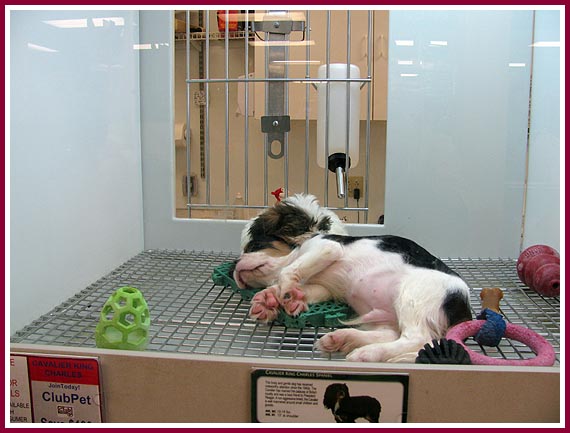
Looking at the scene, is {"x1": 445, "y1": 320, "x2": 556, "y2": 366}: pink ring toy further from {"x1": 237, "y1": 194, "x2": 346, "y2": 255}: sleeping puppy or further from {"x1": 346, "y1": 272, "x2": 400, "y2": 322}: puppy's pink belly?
{"x1": 237, "y1": 194, "x2": 346, "y2": 255}: sleeping puppy

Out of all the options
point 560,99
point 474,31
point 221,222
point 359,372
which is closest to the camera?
point 359,372

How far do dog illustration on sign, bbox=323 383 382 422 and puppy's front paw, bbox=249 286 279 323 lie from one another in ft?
0.98

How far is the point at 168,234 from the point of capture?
4.50 feet

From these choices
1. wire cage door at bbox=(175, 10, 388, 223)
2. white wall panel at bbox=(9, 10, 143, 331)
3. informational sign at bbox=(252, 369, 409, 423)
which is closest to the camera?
informational sign at bbox=(252, 369, 409, 423)

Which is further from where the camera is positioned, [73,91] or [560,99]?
[73,91]

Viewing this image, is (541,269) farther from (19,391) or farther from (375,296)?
(19,391)

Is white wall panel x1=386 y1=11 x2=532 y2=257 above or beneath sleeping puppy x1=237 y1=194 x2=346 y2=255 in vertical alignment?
above

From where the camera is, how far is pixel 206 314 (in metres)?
0.93

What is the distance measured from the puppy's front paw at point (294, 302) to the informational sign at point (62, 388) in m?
0.35

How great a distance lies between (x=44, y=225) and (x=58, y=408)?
15.0 inches

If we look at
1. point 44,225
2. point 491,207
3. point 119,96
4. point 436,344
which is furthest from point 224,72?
point 436,344

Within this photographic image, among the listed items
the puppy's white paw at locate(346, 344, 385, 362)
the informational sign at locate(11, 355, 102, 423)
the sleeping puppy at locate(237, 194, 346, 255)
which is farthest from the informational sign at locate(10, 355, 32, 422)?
the sleeping puppy at locate(237, 194, 346, 255)

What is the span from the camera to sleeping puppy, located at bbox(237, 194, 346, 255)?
3.62 feet

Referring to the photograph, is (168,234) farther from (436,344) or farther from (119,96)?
(436,344)
